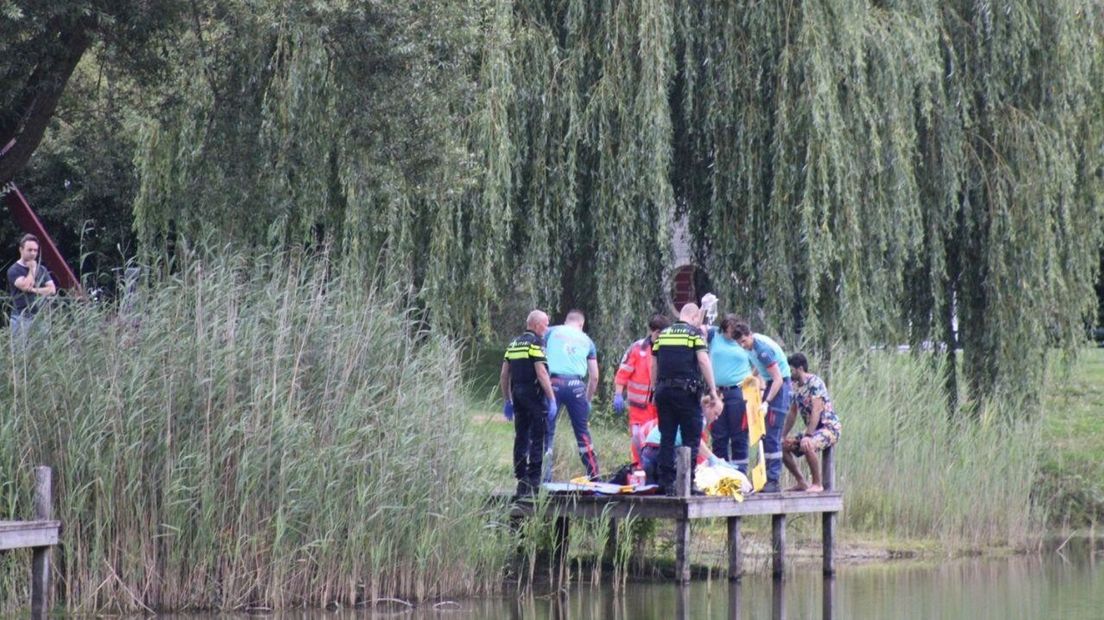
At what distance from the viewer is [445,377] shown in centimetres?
1358

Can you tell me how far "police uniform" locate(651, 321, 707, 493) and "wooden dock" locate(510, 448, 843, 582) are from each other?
0.78 feet

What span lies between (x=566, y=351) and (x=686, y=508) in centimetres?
215

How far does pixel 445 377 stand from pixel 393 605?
193cm

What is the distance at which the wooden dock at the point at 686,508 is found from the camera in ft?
45.1

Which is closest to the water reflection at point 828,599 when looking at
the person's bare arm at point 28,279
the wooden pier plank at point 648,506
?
the wooden pier plank at point 648,506

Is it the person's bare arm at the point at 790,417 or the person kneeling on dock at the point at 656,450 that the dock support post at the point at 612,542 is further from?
the person's bare arm at the point at 790,417

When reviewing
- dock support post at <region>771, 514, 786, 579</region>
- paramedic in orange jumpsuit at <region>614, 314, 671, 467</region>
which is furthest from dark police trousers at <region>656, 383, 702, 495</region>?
dock support post at <region>771, 514, 786, 579</region>

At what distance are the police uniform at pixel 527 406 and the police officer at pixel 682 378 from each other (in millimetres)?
1013

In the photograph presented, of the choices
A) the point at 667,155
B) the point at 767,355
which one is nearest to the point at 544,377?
the point at 767,355

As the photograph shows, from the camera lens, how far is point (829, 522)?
15711 millimetres

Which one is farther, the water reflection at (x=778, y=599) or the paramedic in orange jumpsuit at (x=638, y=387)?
the paramedic in orange jumpsuit at (x=638, y=387)

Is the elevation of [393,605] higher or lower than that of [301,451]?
lower

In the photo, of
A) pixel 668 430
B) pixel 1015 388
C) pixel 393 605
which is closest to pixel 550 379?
pixel 668 430

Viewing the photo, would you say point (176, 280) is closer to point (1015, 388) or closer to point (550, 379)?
point (550, 379)
